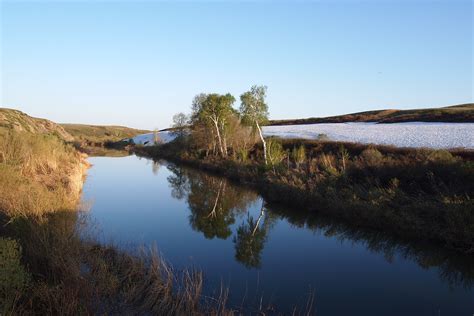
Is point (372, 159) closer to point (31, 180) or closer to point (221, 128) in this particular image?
point (31, 180)

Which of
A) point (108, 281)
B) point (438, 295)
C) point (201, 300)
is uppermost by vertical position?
point (108, 281)

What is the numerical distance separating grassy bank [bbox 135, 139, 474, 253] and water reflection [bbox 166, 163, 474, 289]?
1.93ft

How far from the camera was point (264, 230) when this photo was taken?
46.6 ft

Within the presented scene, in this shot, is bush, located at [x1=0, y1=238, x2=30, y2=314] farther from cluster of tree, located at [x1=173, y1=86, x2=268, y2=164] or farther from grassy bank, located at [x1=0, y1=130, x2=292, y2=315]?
cluster of tree, located at [x1=173, y1=86, x2=268, y2=164]

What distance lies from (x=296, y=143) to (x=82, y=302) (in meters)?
26.9

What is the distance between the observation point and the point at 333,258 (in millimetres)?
11047

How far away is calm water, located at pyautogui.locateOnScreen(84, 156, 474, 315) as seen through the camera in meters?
8.16


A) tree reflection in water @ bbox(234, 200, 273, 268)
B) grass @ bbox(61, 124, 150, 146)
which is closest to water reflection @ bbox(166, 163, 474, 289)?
tree reflection in water @ bbox(234, 200, 273, 268)

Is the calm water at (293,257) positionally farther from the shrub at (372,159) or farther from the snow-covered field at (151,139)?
the snow-covered field at (151,139)

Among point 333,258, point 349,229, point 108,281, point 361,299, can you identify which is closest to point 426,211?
point 349,229

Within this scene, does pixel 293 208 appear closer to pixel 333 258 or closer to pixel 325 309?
pixel 333 258

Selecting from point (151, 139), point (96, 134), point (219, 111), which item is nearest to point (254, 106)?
point (219, 111)

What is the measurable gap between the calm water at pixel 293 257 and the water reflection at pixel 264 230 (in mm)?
33

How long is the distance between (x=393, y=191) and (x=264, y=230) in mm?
5368
